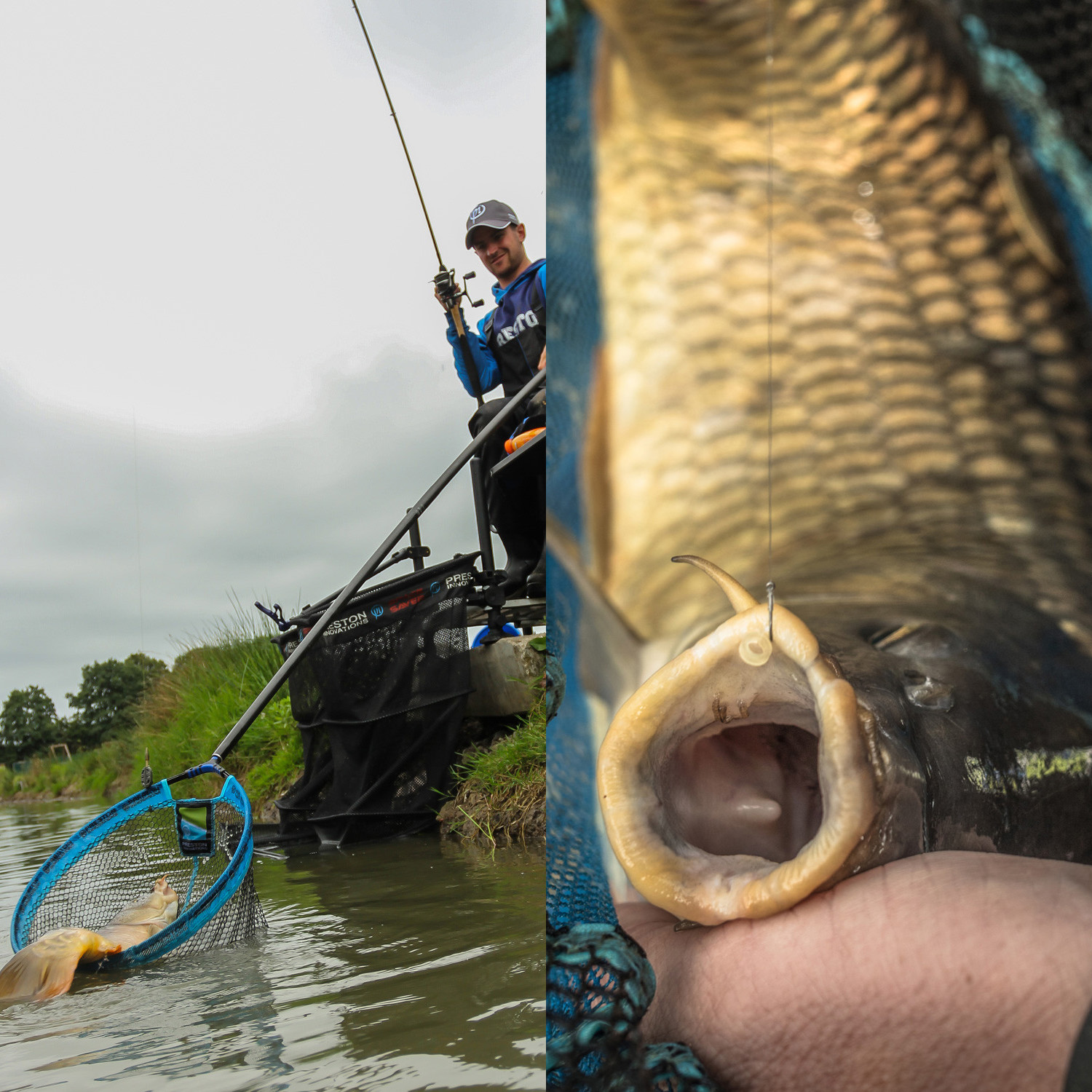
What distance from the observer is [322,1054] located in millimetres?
1483

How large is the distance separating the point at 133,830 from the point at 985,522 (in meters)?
2.91

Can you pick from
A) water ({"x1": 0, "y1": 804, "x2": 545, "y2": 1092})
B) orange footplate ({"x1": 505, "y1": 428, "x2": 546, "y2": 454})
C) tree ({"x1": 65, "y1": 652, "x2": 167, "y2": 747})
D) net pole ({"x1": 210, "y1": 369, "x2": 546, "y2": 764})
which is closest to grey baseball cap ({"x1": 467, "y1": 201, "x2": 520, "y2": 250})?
net pole ({"x1": 210, "y1": 369, "x2": 546, "y2": 764})

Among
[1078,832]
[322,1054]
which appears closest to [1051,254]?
[1078,832]

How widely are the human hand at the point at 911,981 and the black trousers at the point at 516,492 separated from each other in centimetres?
220

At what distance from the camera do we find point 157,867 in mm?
2848

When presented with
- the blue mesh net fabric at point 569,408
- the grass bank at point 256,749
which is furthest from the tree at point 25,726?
the blue mesh net fabric at point 569,408

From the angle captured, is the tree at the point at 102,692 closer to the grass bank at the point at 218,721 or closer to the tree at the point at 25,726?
the tree at the point at 25,726

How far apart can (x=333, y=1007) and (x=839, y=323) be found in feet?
5.72

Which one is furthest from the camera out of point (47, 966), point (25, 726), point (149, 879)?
point (25, 726)

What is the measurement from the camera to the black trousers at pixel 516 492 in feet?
9.43

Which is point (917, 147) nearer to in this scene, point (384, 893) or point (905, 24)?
point (905, 24)

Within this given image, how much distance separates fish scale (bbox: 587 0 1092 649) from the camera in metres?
0.61

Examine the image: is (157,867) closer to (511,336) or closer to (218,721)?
(511,336)

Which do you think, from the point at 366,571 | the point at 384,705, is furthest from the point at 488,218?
the point at 384,705
